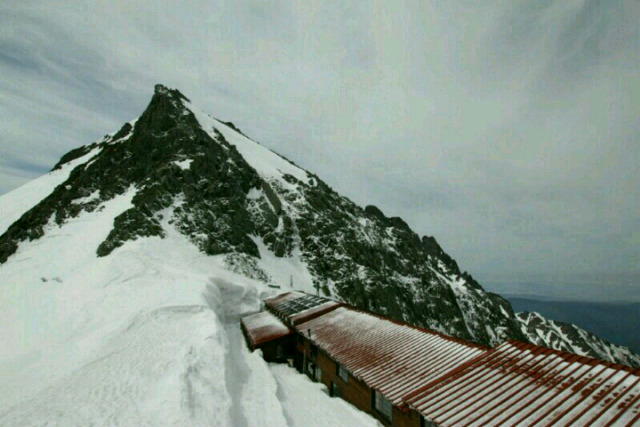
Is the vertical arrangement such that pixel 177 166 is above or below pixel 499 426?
above

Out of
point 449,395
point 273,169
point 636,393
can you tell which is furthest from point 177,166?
point 636,393

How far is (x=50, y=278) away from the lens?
31.4m

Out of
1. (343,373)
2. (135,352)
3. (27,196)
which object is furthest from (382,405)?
(27,196)

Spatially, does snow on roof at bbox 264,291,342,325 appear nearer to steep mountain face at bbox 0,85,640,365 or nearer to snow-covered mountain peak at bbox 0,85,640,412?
snow-covered mountain peak at bbox 0,85,640,412

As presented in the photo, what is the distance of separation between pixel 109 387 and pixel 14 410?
8.65ft

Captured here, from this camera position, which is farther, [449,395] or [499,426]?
[449,395]

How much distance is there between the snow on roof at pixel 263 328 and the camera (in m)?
23.9

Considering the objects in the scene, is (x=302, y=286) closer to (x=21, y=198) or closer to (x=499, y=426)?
(x=499, y=426)

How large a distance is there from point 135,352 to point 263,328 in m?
12.4

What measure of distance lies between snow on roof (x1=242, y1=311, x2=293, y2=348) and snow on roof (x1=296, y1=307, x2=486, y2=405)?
250 cm

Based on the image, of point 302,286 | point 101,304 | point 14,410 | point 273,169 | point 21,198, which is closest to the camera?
point 14,410

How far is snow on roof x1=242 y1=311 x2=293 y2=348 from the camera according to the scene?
2394cm

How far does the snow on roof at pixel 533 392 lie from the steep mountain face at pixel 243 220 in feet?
116

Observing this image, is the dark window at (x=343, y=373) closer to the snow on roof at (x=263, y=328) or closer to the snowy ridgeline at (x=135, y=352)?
the snowy ridgeline at (x=135, y=352)
